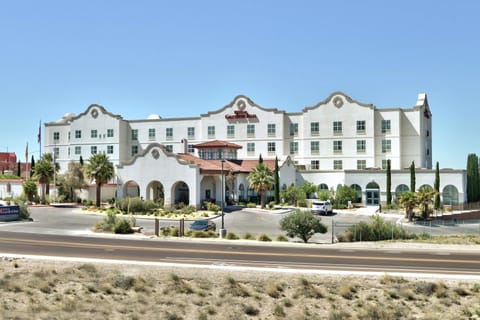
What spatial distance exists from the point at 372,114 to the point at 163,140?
36618 mm

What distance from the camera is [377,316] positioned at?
56.4 feet

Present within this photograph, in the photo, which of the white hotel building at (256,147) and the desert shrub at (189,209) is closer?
the desert shrub at (189,209)

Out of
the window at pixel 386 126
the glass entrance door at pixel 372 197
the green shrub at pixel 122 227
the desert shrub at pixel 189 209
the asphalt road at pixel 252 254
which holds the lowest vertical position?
the asphalt road at pixel 252 254

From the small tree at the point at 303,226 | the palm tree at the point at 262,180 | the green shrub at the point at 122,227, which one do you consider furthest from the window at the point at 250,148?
the small tree at the point at 303,226

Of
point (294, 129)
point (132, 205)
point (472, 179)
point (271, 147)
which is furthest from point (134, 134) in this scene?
point (472, 179)

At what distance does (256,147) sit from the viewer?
81.4 m

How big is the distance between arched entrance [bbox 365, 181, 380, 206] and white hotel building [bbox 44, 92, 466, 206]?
142 millimetres

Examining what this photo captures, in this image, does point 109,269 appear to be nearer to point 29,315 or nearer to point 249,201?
point 29,315

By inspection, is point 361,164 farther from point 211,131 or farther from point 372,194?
point 211,131

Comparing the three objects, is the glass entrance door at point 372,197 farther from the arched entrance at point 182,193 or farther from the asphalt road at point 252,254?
the asphalt road at point 252,254

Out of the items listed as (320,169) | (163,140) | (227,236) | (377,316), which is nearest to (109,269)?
(377,316)

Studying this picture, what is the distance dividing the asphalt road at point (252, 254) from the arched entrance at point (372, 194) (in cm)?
3960

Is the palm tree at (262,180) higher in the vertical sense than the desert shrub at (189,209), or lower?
higher

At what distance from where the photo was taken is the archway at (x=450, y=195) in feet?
211
